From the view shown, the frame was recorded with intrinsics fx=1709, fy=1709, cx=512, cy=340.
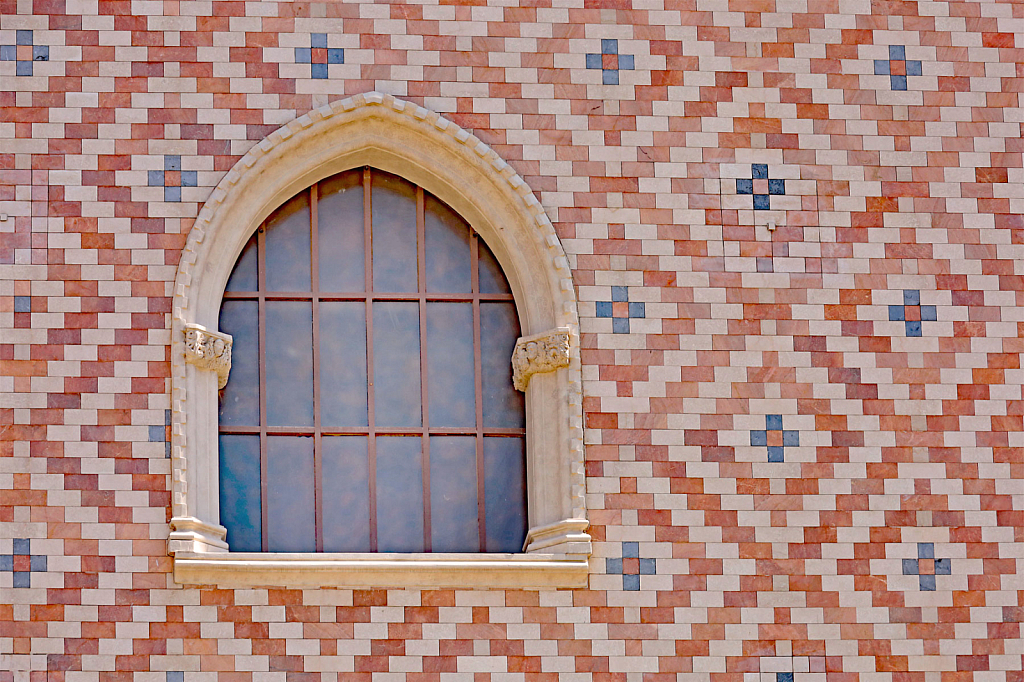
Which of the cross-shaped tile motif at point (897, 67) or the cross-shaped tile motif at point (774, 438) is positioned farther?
the cross-shaped tile motif at point (897, 67)

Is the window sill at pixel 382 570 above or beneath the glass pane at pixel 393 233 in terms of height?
beneath

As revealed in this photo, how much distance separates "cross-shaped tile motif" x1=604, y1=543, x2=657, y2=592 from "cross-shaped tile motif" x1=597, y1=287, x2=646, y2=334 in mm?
1491

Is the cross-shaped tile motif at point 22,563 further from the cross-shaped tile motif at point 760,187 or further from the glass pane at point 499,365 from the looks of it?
the cross-shaped tile motif at point 760,187

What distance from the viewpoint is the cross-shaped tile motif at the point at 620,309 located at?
11586 millimetres

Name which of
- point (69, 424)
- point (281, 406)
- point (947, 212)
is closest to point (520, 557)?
point (281, 406)

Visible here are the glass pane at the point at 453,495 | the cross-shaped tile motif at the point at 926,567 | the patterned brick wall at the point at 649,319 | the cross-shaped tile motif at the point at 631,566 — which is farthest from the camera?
the glass pane at the point at 453,495

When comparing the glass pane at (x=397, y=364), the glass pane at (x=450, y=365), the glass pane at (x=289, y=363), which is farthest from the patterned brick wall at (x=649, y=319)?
the glass pane at (x=397, y=364)

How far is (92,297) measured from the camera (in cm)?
Result: 1131

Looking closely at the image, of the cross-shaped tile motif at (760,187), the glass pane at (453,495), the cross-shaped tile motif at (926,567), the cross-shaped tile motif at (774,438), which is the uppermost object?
the cross-shaped tile motif at (760,187)

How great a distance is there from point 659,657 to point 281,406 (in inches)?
120

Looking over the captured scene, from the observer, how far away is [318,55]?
39.0 ft

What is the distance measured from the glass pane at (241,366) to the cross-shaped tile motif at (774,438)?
11.1ft

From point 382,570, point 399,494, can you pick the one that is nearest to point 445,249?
point 399,494

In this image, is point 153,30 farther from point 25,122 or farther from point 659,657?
point 659,657
